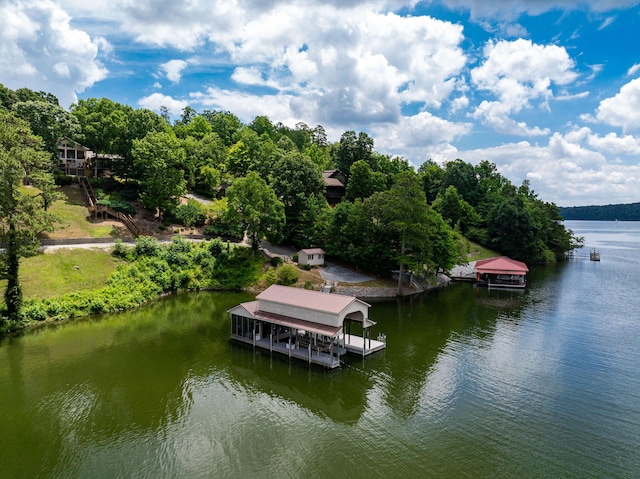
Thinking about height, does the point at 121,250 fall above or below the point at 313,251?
above

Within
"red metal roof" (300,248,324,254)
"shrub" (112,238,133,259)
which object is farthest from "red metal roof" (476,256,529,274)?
"shrub" (112,238,133,259)

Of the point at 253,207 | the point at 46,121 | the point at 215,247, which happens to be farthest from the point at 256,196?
the point at 46,121

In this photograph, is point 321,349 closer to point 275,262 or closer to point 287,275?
point 287,275

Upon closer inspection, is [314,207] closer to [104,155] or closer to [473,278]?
[473,278]

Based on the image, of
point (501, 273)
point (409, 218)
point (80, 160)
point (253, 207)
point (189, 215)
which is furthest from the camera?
point (80, 160)

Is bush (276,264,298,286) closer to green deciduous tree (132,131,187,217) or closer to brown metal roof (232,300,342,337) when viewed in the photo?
brown metal roof (232,300,342,337)

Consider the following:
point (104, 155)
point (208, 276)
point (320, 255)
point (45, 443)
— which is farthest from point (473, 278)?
point (104, 155)

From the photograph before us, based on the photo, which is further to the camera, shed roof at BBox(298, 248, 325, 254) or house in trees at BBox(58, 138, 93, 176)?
house in trees at BBox(58, 138, 93, 176)
